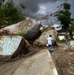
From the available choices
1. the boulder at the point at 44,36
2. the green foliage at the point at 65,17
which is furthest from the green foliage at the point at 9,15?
the green foliage at the point at 65,17

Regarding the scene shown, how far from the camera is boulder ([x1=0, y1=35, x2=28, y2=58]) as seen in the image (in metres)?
16.6

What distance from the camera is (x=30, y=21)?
22.2 metres

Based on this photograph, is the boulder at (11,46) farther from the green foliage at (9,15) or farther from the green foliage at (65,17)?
the green foliage at (65,17)

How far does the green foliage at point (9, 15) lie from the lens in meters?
24.6

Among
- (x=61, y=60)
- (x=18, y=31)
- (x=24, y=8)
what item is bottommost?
(x=61, y=60)

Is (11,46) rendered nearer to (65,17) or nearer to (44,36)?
(44,36)

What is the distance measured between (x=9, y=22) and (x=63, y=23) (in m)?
33.7

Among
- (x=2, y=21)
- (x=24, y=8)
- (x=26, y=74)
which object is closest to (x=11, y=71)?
(x=26, y=74)

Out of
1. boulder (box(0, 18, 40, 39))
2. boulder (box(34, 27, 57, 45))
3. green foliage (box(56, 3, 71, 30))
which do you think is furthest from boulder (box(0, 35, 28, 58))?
green foliage (box(56, 3, 71, 30))

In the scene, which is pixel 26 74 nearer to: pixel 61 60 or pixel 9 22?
pixel 61 60

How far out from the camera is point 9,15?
25719 mm

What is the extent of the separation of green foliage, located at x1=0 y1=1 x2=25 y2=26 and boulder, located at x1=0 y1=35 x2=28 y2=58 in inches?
258

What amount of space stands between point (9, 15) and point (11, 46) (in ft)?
29.6

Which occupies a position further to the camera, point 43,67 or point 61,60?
point 61,60
